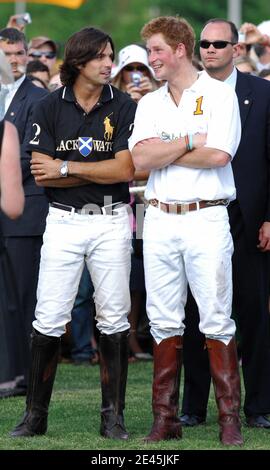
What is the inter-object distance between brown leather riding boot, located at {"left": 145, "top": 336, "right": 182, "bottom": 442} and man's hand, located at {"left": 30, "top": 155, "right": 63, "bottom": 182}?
117 centimetres

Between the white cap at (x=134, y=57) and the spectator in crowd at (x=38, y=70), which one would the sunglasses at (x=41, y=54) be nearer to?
the spectator in crowd at (x=38, y=70)

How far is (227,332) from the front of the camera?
23.3ft

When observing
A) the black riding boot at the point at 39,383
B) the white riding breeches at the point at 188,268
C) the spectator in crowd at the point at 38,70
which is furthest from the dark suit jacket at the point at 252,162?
the spectator in crowd at the point at 38,70

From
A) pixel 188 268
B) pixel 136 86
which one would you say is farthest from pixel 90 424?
pixel 136 86

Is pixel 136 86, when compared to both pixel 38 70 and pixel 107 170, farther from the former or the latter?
pixel 107 170

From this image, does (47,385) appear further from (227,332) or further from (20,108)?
(20,108)

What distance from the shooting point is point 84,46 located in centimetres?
725

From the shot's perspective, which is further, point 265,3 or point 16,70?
point 265,3

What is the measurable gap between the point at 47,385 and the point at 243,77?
2391mm

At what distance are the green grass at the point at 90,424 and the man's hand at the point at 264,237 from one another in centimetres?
116

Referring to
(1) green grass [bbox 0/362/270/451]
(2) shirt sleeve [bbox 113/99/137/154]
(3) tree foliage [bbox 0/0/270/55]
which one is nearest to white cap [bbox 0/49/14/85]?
(2) shirt sleeve [bbox 113/99/137/154]

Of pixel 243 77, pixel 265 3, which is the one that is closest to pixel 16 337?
pixel 243 77

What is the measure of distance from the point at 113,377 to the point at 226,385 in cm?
72

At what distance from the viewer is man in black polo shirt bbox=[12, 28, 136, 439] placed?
7.25 metres
